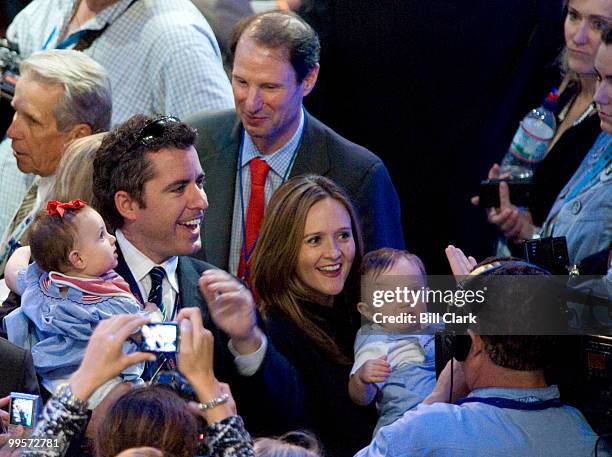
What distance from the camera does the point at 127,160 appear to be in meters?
2.82

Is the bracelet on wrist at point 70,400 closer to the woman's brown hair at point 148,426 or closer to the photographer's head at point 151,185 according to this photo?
the woman's brown hair at point 148,426

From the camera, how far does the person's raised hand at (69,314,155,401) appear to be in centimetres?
230

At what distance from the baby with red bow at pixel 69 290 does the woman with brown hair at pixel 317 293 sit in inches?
16.2

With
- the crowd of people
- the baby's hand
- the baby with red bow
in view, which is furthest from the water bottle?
the baby with red bow

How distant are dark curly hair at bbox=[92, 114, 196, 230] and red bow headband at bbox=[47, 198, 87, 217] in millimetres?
147

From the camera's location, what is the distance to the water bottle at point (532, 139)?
12.2ft

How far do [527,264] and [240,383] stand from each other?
0.69m

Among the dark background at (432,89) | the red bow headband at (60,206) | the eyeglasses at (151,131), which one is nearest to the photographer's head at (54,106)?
the eyeglasses at (151,131)

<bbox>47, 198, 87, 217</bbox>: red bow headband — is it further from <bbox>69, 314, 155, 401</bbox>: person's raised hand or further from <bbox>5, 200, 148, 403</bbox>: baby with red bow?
<bbox>69, 314, 155, 401</bbox>: person's raised hand

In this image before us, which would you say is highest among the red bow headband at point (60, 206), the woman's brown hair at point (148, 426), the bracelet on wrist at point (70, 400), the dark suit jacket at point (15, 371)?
the red bow headband at point (60, 206)

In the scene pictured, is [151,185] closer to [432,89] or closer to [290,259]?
[290,259]

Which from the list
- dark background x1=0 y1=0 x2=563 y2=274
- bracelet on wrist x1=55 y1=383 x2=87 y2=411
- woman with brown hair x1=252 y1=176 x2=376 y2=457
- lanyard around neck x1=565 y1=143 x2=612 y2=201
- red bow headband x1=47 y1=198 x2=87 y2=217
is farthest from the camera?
dark background x1=0 y1=0 x2=563 y2=274

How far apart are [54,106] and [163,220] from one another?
744 millimetres

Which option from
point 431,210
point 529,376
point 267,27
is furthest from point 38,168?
point 529,376
